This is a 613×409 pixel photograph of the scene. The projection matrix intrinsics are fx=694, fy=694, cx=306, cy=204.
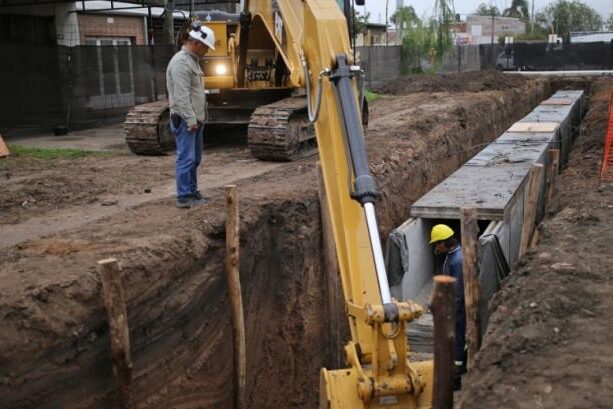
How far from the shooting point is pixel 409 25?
35031mm

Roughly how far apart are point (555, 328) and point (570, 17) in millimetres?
69926

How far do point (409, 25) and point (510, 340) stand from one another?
3240 centimetres

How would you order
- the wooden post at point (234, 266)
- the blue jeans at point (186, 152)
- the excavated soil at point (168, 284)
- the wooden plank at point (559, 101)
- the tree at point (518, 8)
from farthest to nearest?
1. the tree at point (518, 8)
2. the wooden plank at point (559, 101)
3. the blue jeans at point (186, 152)
4. the wooden post at point (234, 266)
5. the excavated soil at point (168, 284)

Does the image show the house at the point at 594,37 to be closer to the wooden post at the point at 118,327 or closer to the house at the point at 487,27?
the house at the point at 487,27

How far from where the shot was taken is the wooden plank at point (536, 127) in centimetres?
1525

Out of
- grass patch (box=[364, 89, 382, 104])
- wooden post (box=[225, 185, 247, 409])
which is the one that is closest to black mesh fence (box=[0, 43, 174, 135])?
grass patch (box=[364, 89, 382, 104])

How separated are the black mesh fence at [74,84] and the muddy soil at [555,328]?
12.3 metres

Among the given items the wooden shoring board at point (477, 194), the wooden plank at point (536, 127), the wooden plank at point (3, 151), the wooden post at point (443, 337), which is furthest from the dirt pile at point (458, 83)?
the wooden post at point (443, 337)

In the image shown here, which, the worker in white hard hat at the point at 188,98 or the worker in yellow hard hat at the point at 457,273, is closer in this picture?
the worker in white hard hat at the point at 188,98

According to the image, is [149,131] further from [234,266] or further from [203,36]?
[234,266]

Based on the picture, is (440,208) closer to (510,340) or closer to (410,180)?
(410,180)

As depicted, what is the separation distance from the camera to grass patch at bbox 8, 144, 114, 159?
1232 centimetres

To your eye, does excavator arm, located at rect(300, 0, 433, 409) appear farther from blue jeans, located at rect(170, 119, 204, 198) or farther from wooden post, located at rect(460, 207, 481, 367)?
wooden post, located at rect(460, 207, 481, 367)

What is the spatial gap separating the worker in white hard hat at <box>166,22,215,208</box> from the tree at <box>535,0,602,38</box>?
205ft
